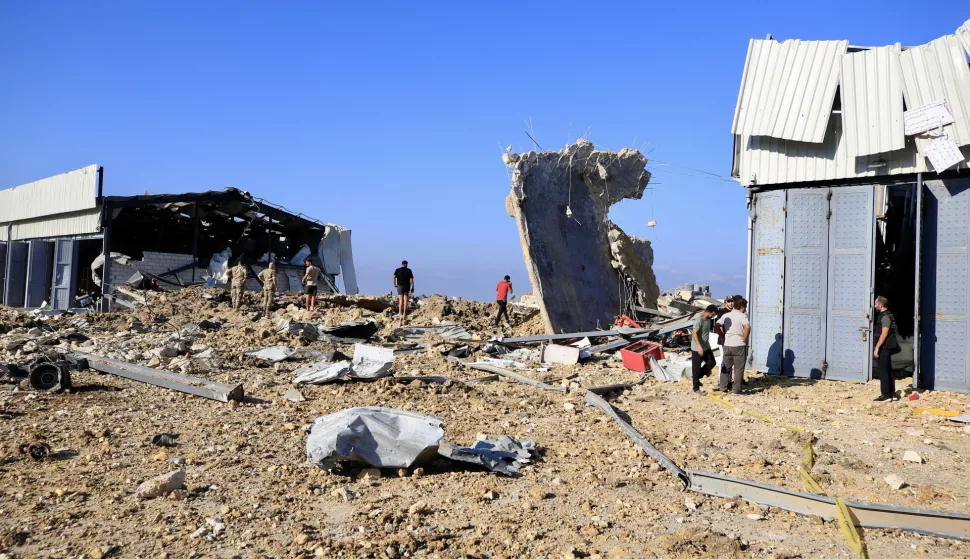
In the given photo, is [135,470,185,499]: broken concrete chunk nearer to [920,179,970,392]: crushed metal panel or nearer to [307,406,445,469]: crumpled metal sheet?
[307,406,445,469]: crumpled metal sheet

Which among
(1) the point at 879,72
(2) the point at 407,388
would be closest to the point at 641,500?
(2) the point at 407,388

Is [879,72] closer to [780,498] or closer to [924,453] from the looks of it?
[924,453]

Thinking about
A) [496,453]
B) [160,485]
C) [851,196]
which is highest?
[851,196]

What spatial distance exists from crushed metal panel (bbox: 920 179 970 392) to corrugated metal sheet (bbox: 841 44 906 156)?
0.89 metres

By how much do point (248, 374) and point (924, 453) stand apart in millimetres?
8201

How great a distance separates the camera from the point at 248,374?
10.1 m

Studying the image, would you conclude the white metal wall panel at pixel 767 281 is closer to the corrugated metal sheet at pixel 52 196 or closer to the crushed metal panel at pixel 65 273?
the corrugated metal sheet at pixel 52 196

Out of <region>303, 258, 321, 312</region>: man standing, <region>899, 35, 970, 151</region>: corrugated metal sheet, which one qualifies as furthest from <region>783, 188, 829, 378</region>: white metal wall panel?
<region>303, 258, 321, 312</region>: man standing

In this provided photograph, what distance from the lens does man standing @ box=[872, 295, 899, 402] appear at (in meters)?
8.75

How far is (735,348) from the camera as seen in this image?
940 cm

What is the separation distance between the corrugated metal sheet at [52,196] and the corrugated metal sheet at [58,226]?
0.25 meters

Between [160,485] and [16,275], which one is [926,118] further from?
[16,275]

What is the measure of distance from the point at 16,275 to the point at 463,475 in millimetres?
25219

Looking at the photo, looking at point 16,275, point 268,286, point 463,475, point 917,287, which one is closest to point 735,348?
point 917,287
